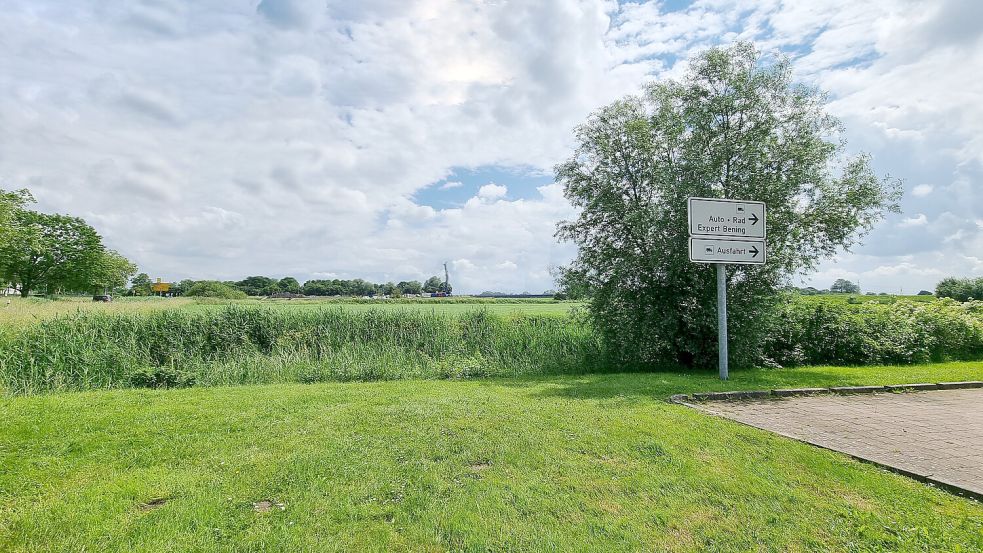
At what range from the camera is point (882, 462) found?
4.51 metres

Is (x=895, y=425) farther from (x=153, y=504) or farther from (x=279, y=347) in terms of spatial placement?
(x=279, y=347)

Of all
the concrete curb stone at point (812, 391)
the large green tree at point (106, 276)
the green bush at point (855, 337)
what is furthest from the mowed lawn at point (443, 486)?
the large green tree at point (106, 276)

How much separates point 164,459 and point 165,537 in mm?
1845

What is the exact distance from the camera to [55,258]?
50.8 metres

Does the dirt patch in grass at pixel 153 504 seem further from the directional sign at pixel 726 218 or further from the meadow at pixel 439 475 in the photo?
the directional sign at pixel 726 218

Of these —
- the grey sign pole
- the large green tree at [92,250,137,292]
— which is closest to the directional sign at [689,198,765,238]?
the grey sign pole

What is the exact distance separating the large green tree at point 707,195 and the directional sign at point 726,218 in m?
1.20

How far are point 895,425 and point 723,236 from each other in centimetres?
504

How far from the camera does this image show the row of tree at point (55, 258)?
1779 inches

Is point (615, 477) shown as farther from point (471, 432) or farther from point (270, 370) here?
point (270, 370)

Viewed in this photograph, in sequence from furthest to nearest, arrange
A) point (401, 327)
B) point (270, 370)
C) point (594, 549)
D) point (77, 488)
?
point (401, 327) < point (270, 370) < point (77, 488) < point (594, 549)

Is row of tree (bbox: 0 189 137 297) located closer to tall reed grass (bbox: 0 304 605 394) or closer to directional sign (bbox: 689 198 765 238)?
tall reed grass (bbox: 0 304 605 394)

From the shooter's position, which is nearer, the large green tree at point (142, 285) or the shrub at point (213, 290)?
the shrub at point (213, 290)

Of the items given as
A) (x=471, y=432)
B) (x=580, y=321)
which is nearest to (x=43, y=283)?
(x=580, y=321)
